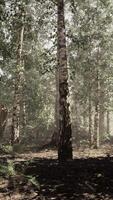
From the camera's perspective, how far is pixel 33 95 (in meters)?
32.5

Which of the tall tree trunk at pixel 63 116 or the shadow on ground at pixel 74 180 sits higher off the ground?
the tall tree trunk at pixel 63 116

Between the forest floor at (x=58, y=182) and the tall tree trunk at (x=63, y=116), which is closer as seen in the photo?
the forest floor at (x=58, y=182)

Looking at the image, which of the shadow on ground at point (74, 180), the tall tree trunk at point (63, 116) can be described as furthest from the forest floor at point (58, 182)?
the tall tree trunk at point (63, 116)

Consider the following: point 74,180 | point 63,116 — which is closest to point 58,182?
point 74,180

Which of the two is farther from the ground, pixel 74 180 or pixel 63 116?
pixel 63 116

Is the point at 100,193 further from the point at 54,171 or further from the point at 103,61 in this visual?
the point at 103,61

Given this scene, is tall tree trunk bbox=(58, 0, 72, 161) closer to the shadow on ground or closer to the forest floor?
the shadow on ground

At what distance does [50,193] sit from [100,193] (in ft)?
4.05

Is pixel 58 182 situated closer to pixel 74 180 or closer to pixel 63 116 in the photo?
pixel 74 180

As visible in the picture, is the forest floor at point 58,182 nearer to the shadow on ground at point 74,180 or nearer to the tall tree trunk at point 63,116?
the shadow on ground at point 74,180

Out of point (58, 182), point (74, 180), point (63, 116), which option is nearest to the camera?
point (58, 182)

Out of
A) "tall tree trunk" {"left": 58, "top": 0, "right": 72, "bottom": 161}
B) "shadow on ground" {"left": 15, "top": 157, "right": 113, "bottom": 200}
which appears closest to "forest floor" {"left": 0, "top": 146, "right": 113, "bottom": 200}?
"shadow on ground" {"left": 15, "top": 157, "right": 113, "bottom": 200}

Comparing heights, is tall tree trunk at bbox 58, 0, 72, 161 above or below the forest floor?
above

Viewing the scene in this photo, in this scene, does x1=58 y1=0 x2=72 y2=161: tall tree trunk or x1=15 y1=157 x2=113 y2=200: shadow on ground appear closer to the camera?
x1=15 y1=157 x2=113 y2=200: shadow on ground
